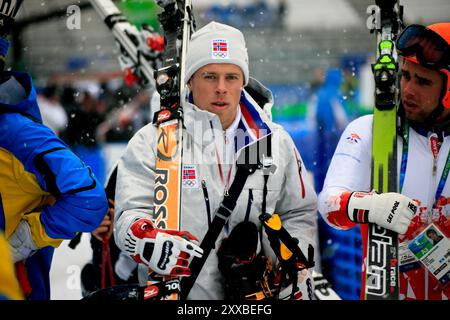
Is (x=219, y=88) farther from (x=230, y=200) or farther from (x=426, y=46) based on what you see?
(x=426, y=46)

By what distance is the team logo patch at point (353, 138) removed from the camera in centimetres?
297

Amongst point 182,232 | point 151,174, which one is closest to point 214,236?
point 182,232

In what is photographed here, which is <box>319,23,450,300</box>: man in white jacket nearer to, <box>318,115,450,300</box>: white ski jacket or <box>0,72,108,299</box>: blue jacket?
<box>318,115,450,300</box>: white ski jacket

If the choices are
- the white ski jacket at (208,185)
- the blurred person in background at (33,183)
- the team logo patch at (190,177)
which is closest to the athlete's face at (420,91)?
the white ski jacket at (208,185)

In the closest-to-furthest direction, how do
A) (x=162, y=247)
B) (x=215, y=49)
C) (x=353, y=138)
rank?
(x=162, y=247)
(x=215, y=49)
(x=353, y=138)

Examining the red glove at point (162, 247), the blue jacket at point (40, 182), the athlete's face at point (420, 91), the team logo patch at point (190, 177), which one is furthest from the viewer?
the athlete's face at point (420, 91)

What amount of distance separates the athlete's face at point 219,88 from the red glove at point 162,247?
20.8 inches

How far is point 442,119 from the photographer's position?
293 cm

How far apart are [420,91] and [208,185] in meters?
0.94

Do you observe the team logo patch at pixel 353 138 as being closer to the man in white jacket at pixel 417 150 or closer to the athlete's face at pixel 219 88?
the man in white jacket at pixel 417 150

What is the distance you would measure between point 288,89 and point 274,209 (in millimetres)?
2340

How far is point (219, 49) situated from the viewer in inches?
112

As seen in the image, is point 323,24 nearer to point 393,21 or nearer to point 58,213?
point 393,21

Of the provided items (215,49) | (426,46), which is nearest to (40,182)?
(215,49)
